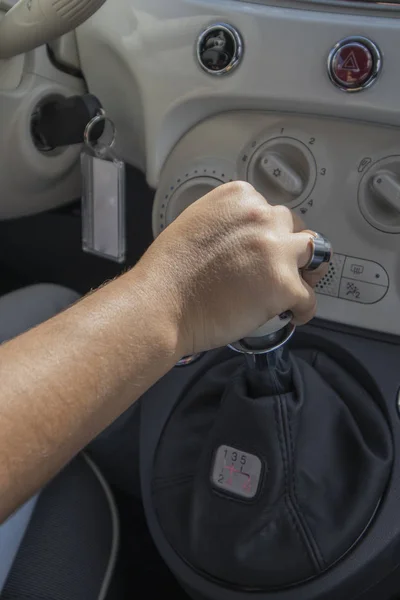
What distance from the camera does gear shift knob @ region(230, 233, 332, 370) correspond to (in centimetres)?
55

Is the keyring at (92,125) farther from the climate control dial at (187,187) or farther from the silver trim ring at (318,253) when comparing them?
the silver trim ring at (318,253)

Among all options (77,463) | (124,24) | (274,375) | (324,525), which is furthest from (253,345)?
(124,24)

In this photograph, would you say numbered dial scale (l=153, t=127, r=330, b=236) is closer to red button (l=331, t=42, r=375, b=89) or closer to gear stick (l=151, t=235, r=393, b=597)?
red button (l=331, t=42, r=375, b=89)

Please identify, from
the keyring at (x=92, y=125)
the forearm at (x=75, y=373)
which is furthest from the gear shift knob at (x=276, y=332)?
the keyring at (x=92, y=125)

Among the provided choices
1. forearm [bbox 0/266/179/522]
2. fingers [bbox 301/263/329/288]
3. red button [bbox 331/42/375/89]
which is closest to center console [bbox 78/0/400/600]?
red button [bbox 331/42/375/89]

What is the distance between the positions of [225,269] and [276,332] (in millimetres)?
108

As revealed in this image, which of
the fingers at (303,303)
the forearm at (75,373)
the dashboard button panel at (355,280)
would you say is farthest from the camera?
the dashboard button panel at (355,280)

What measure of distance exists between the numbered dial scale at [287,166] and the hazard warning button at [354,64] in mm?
74

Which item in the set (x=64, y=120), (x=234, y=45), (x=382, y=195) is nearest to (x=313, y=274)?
(x=382, y=195)

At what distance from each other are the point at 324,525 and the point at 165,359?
0.96 ft

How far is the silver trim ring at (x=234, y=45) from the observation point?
2.40 feet

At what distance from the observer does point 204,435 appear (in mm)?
751

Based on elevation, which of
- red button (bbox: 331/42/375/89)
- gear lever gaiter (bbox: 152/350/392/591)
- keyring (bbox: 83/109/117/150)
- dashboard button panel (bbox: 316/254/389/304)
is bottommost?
gear lever gaiter (bbox: 152/350/392/591)

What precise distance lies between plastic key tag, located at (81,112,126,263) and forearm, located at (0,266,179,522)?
1.19 feet
